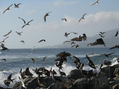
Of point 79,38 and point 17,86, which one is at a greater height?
point 79,38

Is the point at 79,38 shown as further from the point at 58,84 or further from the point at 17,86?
the point at 17,86

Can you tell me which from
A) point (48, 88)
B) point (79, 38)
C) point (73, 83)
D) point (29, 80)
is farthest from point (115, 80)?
point (79, 38)

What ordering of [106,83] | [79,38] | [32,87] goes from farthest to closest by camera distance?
[32,87] < [106,83] < [79,38]

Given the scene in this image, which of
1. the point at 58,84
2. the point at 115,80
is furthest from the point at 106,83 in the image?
the point at 58,84

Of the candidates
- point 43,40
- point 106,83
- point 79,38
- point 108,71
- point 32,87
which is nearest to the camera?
point 79,38

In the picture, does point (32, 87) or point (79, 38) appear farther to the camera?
point (32, 87)

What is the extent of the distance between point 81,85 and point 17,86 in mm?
3890

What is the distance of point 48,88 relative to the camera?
1833 centimetres

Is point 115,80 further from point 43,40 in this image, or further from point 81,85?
point 43,40

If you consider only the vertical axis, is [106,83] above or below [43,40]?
below

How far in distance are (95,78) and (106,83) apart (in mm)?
868

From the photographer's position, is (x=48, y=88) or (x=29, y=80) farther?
(x=29, y=80)

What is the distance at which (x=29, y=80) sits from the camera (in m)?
20.1

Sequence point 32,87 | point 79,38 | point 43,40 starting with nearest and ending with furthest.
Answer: point 79,38
point 43,40
point 32,87
